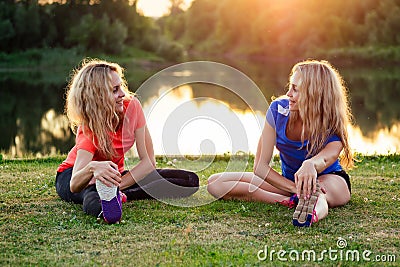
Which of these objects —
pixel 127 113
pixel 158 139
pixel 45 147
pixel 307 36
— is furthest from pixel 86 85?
pixel 307 36

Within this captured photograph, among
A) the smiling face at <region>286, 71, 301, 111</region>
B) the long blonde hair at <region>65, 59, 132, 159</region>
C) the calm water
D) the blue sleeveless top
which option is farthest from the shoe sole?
the long blonde hair at <region>65, 59, 132, 159</region>

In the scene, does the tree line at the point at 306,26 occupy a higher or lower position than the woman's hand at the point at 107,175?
higher

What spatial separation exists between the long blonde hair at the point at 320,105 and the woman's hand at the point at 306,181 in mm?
451

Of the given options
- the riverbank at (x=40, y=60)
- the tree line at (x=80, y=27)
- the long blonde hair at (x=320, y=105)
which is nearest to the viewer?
the long blonde hair at (x=320, y=105)

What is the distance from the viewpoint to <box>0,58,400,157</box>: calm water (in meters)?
6.23

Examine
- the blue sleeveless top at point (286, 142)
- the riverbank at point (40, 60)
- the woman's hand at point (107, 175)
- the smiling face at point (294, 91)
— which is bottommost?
the woman's hand at point (107, 175)

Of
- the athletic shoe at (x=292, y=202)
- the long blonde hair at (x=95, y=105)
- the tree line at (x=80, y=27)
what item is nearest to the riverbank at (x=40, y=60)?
the tree line at (x=80, y=27)

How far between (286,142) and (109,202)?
1.66 meters

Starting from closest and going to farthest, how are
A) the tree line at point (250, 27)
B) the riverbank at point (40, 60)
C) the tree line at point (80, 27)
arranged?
the riverbank at point (40, 60) < the tree line at point (80, 27) < the tree line at point (250, 27)

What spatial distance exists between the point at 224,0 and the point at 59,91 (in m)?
45.5

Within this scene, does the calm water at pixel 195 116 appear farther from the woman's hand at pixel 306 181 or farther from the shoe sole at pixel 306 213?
the shoe sole at pixel 306 213

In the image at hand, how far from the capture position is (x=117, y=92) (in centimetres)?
548

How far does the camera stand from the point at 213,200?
5805 mm

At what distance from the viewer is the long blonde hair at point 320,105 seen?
17.0ft
